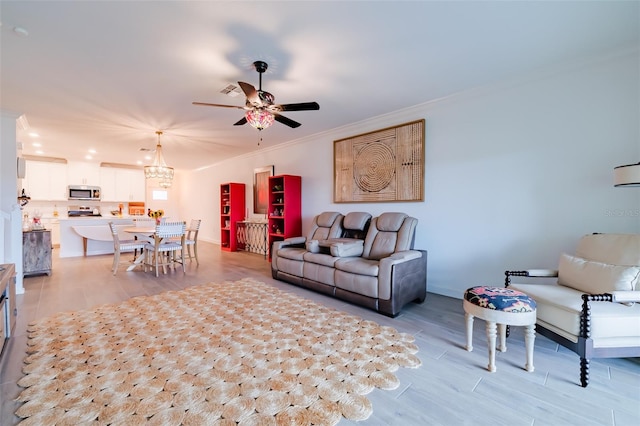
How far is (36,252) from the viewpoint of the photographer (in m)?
4.52

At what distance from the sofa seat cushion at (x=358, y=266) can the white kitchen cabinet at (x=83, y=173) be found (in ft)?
28.2

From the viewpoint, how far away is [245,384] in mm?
1759

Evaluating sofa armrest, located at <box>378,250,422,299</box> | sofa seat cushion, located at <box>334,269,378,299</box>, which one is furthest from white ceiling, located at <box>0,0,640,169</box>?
sofa seat cushion, located at <box>334,269,378,299</box>

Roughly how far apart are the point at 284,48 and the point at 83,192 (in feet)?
27.9

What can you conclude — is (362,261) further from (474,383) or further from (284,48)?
(284,48)

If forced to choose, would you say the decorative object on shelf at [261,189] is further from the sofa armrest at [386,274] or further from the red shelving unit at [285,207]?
the sofa armrest at [386,274]

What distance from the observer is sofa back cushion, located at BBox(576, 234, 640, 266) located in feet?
6.79

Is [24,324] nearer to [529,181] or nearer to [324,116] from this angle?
[324,116]

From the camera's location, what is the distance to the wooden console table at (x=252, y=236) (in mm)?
6777

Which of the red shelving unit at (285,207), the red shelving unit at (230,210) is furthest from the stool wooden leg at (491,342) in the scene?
the red shelving unit at (230,210)

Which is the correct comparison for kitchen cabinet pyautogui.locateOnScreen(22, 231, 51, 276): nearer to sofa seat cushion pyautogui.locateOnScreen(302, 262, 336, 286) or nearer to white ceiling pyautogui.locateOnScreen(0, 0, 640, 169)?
white ceiling pyautogui.locateOnScreen(0, 0, 640, 169)

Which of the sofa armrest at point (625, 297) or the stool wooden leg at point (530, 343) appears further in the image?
the stool wooden leg at point (530, 343)

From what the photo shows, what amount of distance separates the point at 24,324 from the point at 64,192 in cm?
684

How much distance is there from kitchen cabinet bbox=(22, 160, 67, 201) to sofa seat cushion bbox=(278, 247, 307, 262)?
754 centimetres
